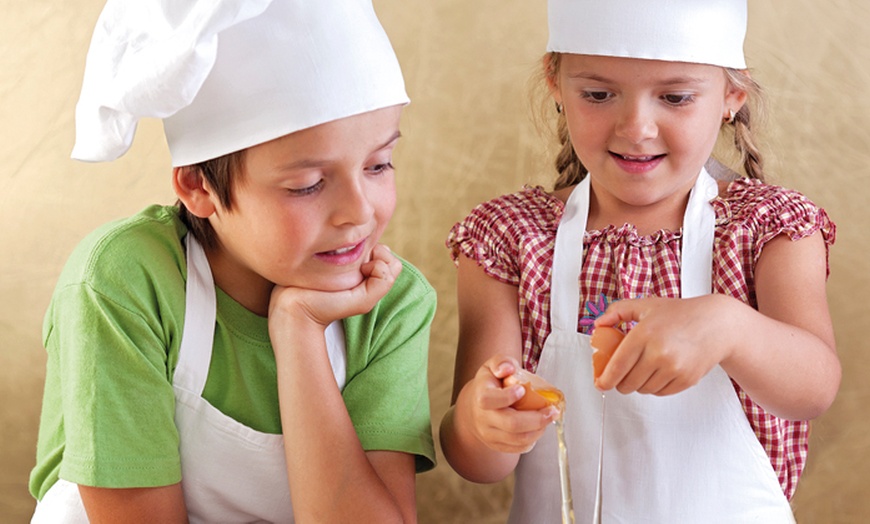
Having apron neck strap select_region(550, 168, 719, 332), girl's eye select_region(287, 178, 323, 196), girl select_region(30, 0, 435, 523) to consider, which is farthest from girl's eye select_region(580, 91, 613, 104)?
girl's eye select_region(287, 178, 323, 196)

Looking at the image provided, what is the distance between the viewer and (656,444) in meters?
1.32

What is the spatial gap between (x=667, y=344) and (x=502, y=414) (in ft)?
0.60

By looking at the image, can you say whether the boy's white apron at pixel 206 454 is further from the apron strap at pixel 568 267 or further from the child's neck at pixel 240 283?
the apron strap at pixel 568 267

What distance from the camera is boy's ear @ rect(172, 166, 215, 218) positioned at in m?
1.19

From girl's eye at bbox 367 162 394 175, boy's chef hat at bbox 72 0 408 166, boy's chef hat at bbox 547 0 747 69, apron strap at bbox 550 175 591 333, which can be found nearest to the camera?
boy's chef hat at bbox 72 0 408 166

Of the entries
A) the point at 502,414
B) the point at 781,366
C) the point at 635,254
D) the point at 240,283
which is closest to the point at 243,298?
the point at 240,283

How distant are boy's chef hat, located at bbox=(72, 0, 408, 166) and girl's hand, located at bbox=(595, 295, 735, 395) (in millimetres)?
348

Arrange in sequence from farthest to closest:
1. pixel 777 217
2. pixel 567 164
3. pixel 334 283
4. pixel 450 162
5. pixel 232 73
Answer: pixel 450 162 < pixel 567 164 < pixel 777 217 < pixel 334 283 < pixel 232 73

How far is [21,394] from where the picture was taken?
5.69 ft

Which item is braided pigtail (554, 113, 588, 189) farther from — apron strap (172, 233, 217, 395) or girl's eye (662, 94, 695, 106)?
apron strap (172, 233, 217, 395)

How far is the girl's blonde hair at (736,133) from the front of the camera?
1.39 metres

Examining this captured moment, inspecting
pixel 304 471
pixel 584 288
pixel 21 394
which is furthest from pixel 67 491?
pixel 584 288

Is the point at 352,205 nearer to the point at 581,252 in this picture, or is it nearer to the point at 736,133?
the point at 581,252

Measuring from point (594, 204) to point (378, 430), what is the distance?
430 millimetres
